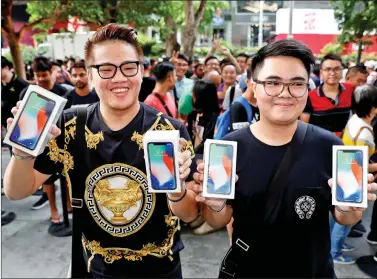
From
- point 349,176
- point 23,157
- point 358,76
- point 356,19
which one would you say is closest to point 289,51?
point 349,176

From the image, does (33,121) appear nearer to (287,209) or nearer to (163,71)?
(287,209)

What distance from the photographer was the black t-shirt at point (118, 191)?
5.49ft

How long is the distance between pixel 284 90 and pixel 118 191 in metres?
0.81

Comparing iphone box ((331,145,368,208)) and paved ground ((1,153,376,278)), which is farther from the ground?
iphone box ((331,145,368,208))

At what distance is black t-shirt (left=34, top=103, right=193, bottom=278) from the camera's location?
1672 mm

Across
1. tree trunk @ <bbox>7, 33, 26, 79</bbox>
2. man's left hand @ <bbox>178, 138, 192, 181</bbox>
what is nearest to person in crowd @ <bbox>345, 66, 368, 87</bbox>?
man's left hand @ <bbox>178, 138, 192, 181</bbox>

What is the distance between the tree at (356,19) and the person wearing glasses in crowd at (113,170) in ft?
22.2

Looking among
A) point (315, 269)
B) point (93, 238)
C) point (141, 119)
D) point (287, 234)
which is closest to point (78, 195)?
point (93, 238)

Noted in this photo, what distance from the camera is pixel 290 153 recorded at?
157 cm

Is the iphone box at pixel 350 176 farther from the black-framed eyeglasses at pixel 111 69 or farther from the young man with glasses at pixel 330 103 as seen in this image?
the young man with glasses at pixel 330 103

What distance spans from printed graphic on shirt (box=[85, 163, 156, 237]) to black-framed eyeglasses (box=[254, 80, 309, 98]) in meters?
0.65

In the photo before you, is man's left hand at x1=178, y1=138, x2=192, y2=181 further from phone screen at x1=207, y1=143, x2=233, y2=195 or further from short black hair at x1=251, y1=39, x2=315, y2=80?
short black hair at x1=251, y1=39, x2=315, y2=80

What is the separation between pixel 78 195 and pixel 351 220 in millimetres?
1156

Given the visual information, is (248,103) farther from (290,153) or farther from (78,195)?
(78,195)
